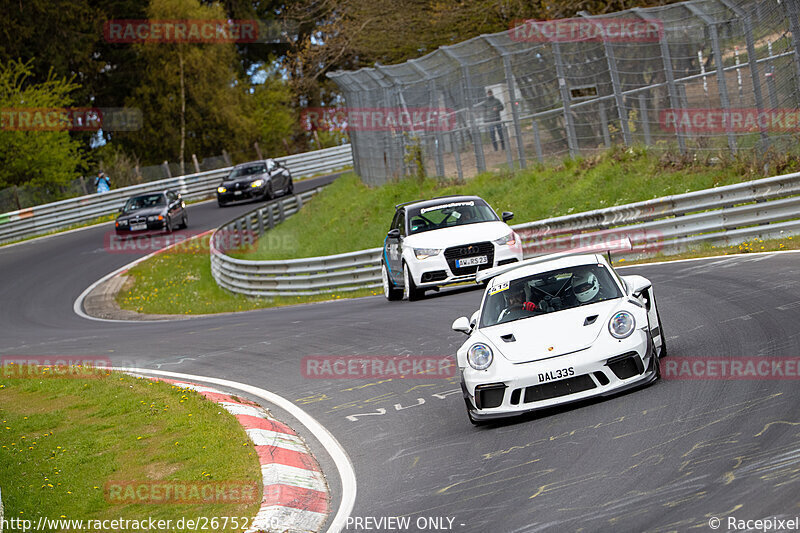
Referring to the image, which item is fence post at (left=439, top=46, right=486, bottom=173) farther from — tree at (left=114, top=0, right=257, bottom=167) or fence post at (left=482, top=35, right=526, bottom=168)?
tree at (left=114, top=0, right=257, bottom=167)

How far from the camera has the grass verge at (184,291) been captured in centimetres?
2433

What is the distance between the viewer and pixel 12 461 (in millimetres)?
8906

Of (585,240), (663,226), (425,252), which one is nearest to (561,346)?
(425,252)

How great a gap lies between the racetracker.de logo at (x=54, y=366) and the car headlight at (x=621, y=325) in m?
8.25

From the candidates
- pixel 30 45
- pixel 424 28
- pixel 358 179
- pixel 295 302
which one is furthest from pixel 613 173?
pixel 30 45

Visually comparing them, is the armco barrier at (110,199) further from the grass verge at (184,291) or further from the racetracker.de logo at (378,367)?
the racetracker.de logo at (378,367)

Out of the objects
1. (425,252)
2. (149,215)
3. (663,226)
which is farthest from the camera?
(149,215)

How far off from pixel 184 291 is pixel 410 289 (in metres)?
13.4

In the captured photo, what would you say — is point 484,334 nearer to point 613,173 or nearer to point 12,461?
point 12,461

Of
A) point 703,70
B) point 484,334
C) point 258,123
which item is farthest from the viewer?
point 258,123

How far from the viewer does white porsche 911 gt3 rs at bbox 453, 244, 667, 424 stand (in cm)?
777

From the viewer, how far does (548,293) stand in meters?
8.94

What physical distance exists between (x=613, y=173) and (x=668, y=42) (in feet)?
10.7

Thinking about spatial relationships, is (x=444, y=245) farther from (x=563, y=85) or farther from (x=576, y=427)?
(x=576, y=427)
